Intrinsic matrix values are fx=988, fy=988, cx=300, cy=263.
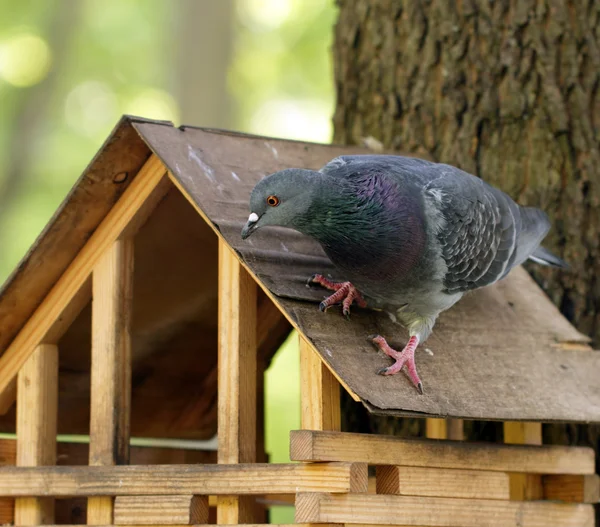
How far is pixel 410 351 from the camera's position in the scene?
12.3 feet

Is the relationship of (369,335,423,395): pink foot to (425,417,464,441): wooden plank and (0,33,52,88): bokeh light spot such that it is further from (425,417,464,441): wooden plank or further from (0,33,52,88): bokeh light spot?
(0,33,52,88): bokeh light spot

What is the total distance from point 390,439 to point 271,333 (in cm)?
155

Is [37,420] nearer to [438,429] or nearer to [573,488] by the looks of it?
→ [438,429]

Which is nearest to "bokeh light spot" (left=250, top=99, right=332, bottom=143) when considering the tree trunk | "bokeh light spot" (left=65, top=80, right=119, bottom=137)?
"bokeh light spot" (left=65, top=80, right=119, bottom=137)

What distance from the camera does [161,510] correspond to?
382 cm

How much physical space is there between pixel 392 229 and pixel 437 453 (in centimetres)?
90

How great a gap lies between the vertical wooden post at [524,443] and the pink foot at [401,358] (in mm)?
914

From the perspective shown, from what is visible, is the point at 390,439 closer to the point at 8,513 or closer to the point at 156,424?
the point at 8,513

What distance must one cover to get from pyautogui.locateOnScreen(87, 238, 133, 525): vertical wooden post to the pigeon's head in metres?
0.79

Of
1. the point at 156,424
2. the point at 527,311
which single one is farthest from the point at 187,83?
the point at 527,311

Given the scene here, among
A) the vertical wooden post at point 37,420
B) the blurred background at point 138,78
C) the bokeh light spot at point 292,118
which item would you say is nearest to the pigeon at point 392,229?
the vertical wooden post at point 37,420

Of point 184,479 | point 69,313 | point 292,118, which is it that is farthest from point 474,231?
point 292,118

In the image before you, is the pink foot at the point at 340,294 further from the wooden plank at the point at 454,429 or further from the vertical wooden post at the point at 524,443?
the wooden plank at the point at 454,429

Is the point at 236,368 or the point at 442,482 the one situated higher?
the point at 236,368
